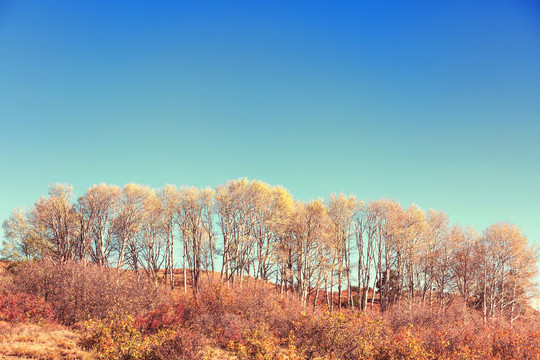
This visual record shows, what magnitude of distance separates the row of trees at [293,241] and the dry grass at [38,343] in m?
18.9

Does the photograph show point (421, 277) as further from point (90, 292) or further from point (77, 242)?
point (77, 242)

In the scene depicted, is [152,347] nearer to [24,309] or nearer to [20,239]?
[24,309]

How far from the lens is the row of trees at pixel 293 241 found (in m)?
38.1

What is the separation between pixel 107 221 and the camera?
42750 millimetres

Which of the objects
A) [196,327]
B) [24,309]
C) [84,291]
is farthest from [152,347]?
[24,309]

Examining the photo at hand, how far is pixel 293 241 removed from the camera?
1598 inches

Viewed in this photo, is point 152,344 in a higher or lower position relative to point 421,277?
higher

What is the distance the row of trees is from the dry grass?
18.9 m

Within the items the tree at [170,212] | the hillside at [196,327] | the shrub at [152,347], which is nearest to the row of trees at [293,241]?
the tree at [170,212]

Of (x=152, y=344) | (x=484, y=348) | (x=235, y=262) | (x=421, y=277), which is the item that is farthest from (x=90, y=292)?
(x=421, y=277)

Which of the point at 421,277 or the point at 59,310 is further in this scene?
the point at 421,277

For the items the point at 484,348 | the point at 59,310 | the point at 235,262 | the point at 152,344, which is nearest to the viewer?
the point at 152,344

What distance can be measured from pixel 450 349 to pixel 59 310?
2419 cm

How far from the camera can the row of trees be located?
38125 millimetres
